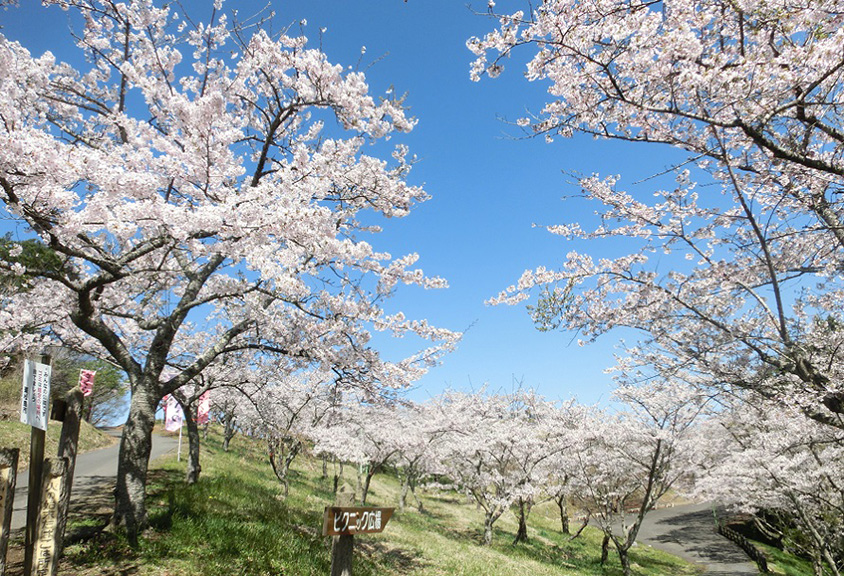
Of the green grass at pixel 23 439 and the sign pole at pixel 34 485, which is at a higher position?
the sign pole at pixel 34 485

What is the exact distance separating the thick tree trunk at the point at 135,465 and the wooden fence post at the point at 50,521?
207 cm

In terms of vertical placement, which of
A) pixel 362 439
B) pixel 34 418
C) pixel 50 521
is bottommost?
pixel 362 439

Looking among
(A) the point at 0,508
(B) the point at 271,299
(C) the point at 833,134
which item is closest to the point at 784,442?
(C) the point at 833,134

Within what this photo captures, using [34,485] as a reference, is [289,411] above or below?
below

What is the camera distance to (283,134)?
10445 mm

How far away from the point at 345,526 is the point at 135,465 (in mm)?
4817

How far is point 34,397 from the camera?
5.19 metres

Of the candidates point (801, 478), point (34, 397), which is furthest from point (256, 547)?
point (801, 478)

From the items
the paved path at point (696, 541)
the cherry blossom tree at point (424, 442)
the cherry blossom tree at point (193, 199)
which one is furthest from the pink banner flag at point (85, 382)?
the paved path at point (696, 541)

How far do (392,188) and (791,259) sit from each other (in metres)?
8.33

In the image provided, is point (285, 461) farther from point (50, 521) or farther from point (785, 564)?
point (785, 564)

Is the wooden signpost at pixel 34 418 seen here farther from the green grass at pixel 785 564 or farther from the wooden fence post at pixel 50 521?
the green grass at pixel 785 564

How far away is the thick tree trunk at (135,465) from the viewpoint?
7.89 metres

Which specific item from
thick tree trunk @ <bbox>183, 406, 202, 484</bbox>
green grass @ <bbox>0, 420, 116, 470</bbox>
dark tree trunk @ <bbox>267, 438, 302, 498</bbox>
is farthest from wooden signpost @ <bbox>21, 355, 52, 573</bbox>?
green grass @ <bbox>0, 420, 116, 470</bbox>
